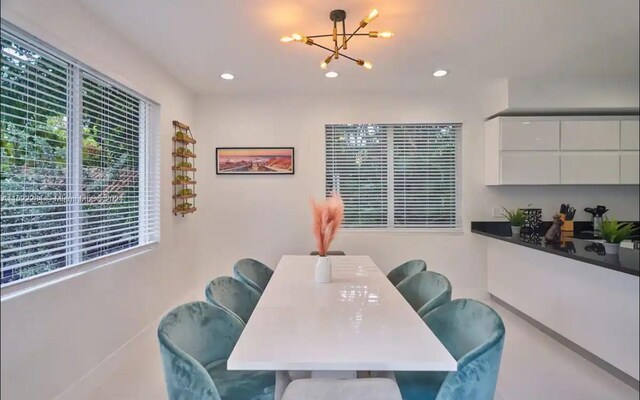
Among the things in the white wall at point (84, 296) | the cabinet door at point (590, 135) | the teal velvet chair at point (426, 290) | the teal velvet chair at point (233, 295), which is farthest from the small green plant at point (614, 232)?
the white wall at point (84, 296)

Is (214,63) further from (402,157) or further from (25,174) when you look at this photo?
(402,157)

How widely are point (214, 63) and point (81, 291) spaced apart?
6.92ft

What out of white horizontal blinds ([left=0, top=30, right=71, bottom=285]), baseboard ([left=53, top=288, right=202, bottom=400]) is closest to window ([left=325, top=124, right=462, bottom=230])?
baseboard ([left=53, top=288, right=202, bottom=400])

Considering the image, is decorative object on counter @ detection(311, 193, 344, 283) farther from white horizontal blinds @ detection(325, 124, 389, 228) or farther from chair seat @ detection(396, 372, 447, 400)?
white horizontal blinds @ detection(325, 124, 389, 228)

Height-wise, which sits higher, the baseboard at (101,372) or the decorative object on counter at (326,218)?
the decorative object on counter at (326,218)

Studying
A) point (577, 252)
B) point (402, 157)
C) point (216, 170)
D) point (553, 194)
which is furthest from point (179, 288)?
point (553, 194)

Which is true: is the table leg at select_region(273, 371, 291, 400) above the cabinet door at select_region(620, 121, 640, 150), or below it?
below

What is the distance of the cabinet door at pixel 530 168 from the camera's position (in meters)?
3.71

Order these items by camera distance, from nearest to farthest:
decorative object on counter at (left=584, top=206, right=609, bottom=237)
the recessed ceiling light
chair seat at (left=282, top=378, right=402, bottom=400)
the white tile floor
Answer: chair seat at (left=282, top=378, right=402, bottom=400), the white tile floor, the recessed ceiling light, decorative object on counter at (left=584, top=206, right=609, bottom=237)

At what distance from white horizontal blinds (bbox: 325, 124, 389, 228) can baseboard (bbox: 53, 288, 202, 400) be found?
94.5 inches

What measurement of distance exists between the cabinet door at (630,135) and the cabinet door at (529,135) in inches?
25.7

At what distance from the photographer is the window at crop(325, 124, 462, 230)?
163 inches

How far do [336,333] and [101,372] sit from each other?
6.24 ft

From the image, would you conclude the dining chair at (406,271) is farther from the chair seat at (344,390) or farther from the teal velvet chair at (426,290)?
the chair seat at (344,390)
